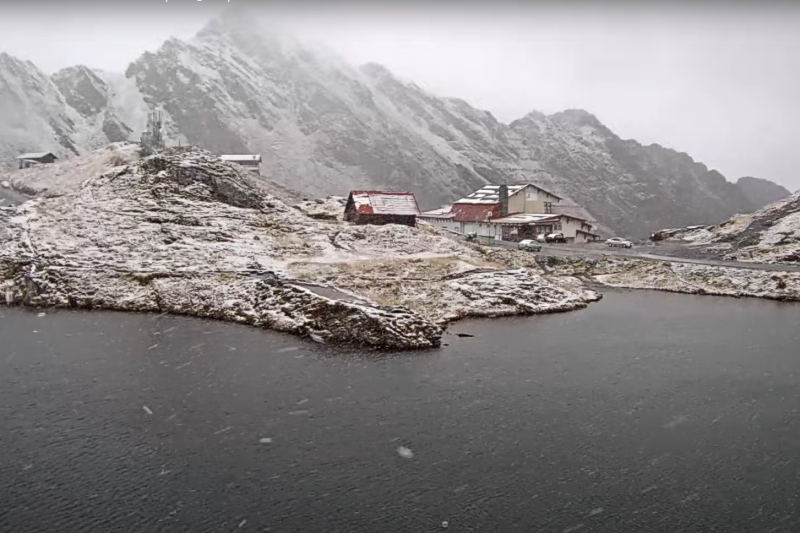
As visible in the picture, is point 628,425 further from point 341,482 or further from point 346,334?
point 346,334

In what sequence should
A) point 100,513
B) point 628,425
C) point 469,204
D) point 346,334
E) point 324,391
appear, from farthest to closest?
1. point 469,204
2. point 346,334
3. point 324,391
4. point 628,425
5. point 100,513

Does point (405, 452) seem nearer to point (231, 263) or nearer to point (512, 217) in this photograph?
point (231, 263)

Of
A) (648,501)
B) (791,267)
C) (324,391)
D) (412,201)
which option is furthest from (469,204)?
(648,501)

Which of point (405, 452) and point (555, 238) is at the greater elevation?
point (555, 238)

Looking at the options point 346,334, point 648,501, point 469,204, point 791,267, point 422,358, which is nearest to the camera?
point 648,501

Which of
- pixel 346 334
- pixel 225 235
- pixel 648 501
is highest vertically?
pixel 225 235

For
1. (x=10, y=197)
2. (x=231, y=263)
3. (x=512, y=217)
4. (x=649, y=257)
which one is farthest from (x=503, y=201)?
(x=10, y=197)
